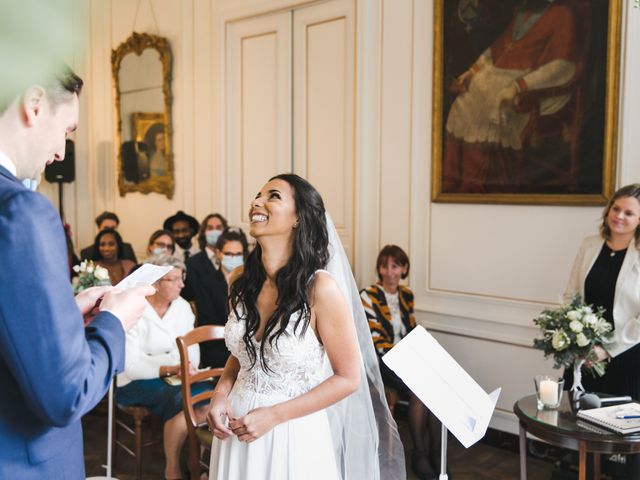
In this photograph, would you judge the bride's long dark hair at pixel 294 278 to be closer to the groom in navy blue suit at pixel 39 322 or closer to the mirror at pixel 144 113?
the groom in navy blue suit at pixel 39 322

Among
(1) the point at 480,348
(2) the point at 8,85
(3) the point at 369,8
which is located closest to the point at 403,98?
(3) the point at 369,8

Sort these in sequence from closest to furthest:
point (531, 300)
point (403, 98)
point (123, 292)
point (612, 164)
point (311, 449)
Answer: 1. point (123, 292)
2. point (311, 449)
3. point (612, 164)
4. point (531, 300)
5. point (403, 98)

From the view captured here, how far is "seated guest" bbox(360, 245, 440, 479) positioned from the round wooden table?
3.52ft

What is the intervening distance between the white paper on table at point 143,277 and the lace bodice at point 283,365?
74 cm

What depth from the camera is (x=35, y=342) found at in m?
1.10

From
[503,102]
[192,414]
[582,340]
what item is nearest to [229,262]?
→ [192,414]

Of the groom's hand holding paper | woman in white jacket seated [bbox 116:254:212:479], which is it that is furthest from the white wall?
the groom's hand holding paper

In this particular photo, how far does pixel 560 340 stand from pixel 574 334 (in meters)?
0.08

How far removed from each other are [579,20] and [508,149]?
0.93 metres

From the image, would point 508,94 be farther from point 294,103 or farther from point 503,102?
point 294,103

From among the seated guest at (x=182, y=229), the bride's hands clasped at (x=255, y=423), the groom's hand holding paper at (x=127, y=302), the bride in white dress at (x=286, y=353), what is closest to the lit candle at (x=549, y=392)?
the bride in white dress at (x=286, y=353)

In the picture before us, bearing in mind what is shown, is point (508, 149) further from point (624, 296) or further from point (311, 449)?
point (311, 449)

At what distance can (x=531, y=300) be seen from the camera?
14.7 ft

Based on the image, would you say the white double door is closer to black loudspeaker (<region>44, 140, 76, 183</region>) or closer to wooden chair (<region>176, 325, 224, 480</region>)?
→ wooden chair (<region>176, 325, 224, 480</region>)
